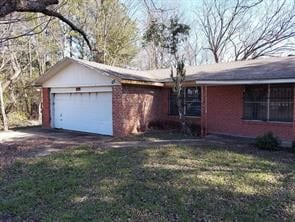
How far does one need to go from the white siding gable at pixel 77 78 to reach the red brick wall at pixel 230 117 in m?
4.96

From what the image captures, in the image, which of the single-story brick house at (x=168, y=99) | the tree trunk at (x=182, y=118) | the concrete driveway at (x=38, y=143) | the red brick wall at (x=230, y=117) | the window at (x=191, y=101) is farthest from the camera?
the window at (x=191, y=101)

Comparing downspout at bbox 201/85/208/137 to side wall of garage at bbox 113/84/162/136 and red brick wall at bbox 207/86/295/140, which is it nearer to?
red brick wall at bbox 207/86/295/140

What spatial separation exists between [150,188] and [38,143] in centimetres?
752

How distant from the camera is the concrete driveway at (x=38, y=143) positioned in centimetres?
1066

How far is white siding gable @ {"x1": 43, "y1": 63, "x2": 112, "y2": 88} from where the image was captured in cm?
1520

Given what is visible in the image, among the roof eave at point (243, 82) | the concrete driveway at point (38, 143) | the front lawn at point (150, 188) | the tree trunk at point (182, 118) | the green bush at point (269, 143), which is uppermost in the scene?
the roof eave at point (243, 82)

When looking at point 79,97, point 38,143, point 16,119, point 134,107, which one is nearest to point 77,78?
point 79,97

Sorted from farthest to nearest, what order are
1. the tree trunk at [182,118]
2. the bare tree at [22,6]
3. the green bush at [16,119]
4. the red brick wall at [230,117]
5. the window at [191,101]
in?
the green bush at [16,119] → the window at [191,101] → the tree trunk at [182,118] → the red brick wall at [230,117] → the bare tree at [22,6]

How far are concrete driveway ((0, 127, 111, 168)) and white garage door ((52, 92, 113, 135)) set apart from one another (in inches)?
21.6

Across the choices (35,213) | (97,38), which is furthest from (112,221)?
(97,38)

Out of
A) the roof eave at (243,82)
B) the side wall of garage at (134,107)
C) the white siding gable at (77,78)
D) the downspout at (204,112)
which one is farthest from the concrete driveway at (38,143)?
the roof eave at (243,82)

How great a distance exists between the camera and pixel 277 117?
1327 centimetres

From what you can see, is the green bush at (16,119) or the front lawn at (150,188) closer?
the front lawn at (150,188)

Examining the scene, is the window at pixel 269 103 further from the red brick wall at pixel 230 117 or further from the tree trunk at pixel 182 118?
the tree trunk at pixel 182 118
